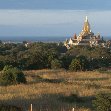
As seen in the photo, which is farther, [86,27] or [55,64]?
[86,27]

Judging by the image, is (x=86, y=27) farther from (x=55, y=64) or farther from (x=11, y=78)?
(x=11, y=78)

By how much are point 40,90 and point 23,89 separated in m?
0.95

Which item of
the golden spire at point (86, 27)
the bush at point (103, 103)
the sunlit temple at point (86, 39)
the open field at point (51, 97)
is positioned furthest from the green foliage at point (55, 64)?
the golden spire at point (86, 27)

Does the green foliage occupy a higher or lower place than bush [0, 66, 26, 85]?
lower

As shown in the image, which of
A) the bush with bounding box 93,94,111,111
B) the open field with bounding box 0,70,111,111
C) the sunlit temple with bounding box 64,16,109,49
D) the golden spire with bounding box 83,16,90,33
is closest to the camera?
the bush with bounding box 93,94,111,111

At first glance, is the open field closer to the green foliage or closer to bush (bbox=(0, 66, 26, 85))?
bush (bbox=(0, 66, 26, 85))

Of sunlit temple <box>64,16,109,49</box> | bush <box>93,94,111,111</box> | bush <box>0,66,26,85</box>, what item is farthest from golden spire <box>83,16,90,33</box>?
bush <box>93,94,111,111</box>

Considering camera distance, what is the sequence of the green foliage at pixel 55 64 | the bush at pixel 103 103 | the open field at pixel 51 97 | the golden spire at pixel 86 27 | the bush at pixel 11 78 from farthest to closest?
the golden spire at pixel 86 27 < the green foliage at pixel 55 64 < the bush at pixel 11 78 < the open field at pixel 51 97 < the bush at pixel 103 103

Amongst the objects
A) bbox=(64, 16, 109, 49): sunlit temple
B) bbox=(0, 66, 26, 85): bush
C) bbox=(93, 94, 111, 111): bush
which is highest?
bbox=(93, 94, 111, 111): bush

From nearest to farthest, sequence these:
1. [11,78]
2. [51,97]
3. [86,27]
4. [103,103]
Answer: [103,103] < [51,97] < [11,78] < [86,27]

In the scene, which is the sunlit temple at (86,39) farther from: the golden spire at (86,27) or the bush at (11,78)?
the bush at (11,78)

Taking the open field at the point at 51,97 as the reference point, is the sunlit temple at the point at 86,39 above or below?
below

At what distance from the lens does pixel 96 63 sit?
5028cm

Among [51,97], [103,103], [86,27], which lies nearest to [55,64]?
[51,97]
